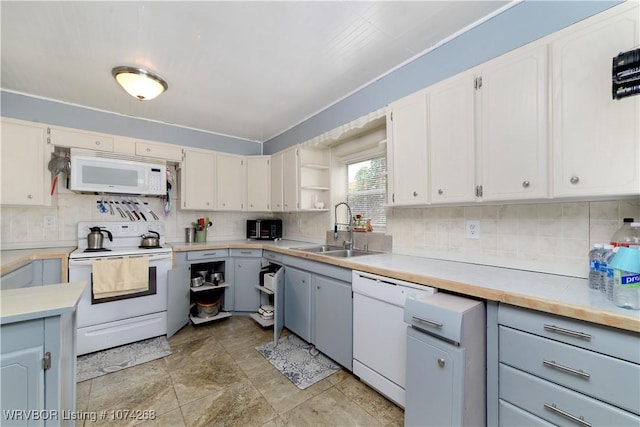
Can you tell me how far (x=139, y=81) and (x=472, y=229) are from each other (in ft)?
9.42

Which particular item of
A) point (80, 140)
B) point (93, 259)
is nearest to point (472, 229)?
point (93, 259)

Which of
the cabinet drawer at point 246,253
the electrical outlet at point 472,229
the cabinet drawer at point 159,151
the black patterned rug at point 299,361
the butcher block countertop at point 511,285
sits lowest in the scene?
the black patterned rug at point 299,361

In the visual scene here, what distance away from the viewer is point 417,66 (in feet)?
6.82

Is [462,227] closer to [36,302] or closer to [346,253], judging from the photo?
[346,253]

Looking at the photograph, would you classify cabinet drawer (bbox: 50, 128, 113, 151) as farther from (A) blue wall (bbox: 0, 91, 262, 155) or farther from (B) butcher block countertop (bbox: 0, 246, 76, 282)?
(B) butcher block countertop (bbox: 0, 246, 76, 282)

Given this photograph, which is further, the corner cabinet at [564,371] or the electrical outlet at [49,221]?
the electrical outlet at [49,221]

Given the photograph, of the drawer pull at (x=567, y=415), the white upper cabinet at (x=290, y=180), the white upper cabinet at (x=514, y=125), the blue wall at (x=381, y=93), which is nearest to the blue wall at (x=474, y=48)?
the blue wall at (x=381, y=93)

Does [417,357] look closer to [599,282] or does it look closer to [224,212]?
[599,282]

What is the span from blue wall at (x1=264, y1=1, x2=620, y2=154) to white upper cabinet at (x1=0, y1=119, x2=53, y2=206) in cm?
288

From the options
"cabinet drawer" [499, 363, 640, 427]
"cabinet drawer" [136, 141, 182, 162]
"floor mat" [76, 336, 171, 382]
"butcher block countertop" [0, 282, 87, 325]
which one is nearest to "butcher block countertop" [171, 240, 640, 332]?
"cabinet drawer" [499, 363, 640, 427]

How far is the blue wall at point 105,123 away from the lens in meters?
2.60

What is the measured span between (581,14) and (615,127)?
2.30 ft

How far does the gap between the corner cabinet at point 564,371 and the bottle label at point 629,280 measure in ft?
0.58

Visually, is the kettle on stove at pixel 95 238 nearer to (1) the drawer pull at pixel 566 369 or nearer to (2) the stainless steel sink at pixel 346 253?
(2) the stainless steel sink at pixel 346 253
